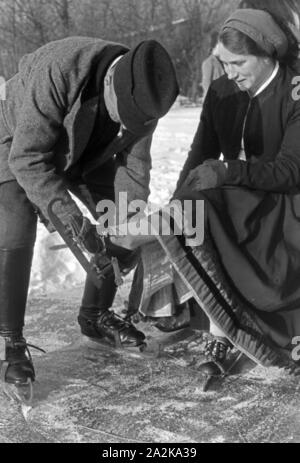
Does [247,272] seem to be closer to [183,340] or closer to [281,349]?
[281,349]

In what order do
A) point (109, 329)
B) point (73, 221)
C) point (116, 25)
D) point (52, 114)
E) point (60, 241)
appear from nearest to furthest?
point (52, 114)
point (73, 221)
point (109, 329)
point (60, 241)
point (116, 25)

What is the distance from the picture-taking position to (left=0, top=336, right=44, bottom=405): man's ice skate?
281 cm

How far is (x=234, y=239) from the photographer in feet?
9.48

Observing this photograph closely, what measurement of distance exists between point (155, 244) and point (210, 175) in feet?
1.30

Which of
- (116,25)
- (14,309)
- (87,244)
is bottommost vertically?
(116,25)

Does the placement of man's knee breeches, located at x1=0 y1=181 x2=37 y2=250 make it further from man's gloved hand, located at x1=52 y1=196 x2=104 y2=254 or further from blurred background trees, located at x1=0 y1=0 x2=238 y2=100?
blurred background trees, located at x1=0 y1=0 x2=238 y2=100

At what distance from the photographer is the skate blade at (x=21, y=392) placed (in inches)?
110

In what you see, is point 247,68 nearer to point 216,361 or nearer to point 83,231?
point 83,231

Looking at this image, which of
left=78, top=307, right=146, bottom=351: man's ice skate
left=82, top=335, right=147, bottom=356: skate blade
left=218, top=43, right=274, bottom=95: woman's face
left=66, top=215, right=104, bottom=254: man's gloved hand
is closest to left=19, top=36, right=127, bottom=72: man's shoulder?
left=218, top=43, right=274, bottom=95: woman's face

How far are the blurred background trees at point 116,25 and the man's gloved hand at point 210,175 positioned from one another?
18864 millimetres

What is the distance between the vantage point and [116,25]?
22.4 m

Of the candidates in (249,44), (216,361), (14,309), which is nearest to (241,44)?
(249,44)

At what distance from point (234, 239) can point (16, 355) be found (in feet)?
→ 3.38
